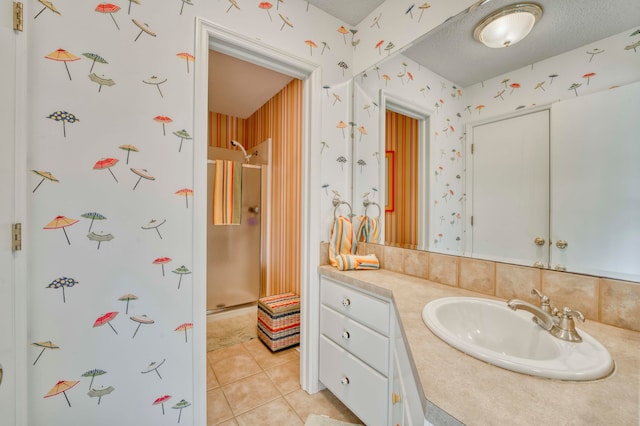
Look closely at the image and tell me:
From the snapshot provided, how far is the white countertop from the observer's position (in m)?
0.41

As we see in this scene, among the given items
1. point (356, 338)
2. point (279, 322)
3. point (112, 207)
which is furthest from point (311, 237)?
point (112, 207)

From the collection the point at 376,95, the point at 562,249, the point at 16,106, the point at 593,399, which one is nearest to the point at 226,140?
the point at 376,95

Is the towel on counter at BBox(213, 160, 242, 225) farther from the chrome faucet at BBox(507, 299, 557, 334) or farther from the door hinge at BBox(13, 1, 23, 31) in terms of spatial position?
the chrome faucet at BBox(507, 299, 557, 334)

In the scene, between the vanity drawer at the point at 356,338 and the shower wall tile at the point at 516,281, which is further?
the vanity drawer at the point at 356,338

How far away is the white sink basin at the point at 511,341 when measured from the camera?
0.53 meters

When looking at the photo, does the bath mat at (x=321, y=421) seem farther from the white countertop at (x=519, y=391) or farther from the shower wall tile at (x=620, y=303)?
the shower wall tile at (x=620, y=303)

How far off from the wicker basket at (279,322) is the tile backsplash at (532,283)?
1071 mm

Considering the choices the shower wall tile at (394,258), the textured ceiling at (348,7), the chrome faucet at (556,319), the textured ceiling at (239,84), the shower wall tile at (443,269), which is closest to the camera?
the chrome faucet at (556,319)

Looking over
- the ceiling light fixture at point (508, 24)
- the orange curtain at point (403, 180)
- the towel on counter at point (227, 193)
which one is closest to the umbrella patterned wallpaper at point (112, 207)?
the ceiling light fixture at point (508, 24)

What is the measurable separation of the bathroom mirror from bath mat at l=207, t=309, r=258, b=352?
164 cm

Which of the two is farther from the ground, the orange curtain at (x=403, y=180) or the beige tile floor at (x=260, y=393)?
the orange curtain at (x=403, y=180)

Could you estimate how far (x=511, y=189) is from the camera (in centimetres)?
105

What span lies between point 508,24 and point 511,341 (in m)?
1.25

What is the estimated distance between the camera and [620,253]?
816 millimetres
